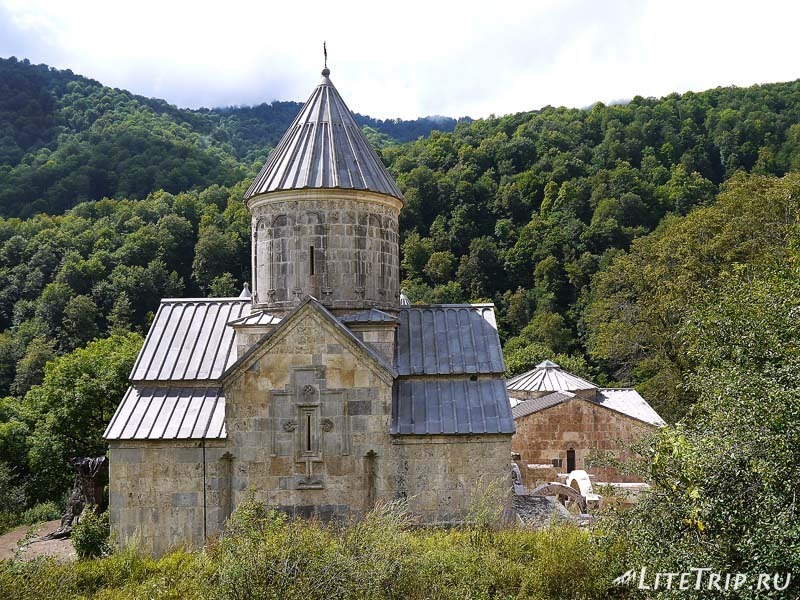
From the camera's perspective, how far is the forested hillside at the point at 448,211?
43.3 m

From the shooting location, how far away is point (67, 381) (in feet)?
74.7

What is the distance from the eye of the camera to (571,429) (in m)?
21.0

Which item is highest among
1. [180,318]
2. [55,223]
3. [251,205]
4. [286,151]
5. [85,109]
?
[85,109]

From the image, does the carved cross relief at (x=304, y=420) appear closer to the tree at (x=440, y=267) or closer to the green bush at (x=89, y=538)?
the green bush at (x=89, y=538)

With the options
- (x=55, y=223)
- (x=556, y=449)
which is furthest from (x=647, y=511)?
(x=55, y=223)

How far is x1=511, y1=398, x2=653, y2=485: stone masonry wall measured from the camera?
68.5 ft

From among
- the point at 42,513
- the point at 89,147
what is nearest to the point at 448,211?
the point at 89,147

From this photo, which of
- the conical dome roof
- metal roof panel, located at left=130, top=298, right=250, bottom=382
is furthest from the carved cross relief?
the conical dome roof

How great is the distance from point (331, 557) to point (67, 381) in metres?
17.7

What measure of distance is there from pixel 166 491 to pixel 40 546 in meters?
5.17

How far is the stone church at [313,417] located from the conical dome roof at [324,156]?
97 mm

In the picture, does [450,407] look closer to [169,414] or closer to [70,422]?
[169,414]

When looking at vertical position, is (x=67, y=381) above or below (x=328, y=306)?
below

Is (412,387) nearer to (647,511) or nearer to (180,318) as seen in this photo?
(180,318)
